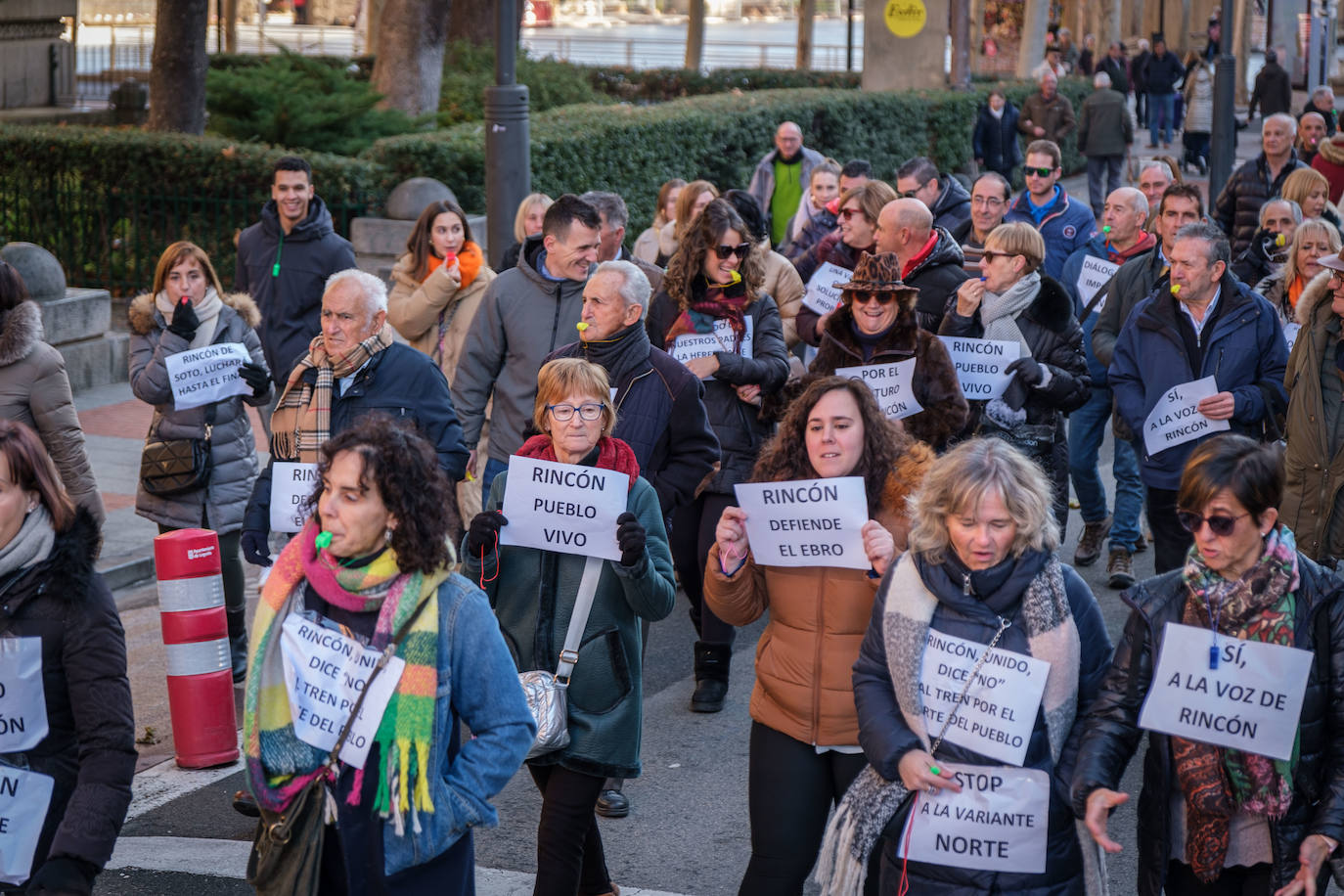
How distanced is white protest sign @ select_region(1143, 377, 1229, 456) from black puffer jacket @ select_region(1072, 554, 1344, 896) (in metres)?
3.04

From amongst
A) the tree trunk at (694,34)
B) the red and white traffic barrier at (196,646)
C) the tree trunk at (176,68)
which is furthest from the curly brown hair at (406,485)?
the tree trunk at (694,34)

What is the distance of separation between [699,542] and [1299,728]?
360 cm

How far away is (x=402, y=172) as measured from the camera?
14672 millimetres

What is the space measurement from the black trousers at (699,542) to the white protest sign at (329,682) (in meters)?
3.48

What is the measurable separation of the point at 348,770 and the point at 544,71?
822 inches

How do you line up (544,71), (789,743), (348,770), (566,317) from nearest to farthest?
(348,770)
(789,743)
(566,317)
(544,71)

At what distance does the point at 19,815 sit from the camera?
3.88 metres

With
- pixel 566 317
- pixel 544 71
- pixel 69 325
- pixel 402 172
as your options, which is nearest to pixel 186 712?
pixel 566 317

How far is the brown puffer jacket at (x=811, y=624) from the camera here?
4.45 meters

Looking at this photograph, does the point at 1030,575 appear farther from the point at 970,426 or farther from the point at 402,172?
the point at 402,172

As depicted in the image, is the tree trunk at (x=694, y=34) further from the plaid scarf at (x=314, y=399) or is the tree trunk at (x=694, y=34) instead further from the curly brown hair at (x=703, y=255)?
the plaid scarf at (x=314, y=399)

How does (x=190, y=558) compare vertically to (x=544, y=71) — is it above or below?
below

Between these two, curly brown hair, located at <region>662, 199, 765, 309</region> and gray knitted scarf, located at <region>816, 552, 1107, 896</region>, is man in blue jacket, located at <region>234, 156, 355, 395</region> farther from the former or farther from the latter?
gray knitted scarf, located at <region>816, 552, 1107, 896</region>

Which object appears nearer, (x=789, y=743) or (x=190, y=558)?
(x=789, y=743)
